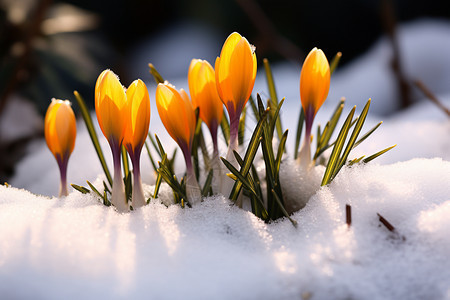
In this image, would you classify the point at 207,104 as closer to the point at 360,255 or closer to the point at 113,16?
the point at 360,255

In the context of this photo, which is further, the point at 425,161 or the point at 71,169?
the point at 71,169

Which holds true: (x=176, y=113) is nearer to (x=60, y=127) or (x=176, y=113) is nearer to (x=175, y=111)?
(x=175, y=111)

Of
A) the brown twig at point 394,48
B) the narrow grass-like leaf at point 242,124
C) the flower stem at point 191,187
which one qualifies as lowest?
the flower stem at point 191,187

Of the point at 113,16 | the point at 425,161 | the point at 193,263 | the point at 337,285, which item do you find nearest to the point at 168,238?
the point at 193,263

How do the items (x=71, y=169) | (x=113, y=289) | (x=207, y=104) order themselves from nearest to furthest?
1. (x=113, y=289)
2. (x=207, y=104)
3. (x=71, y=169)

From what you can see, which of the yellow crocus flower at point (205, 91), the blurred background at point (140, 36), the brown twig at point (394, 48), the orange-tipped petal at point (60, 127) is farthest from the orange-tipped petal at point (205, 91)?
the brown twig at point (394, 48)

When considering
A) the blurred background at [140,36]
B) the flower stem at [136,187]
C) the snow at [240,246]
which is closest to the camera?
the snow at [240,246]

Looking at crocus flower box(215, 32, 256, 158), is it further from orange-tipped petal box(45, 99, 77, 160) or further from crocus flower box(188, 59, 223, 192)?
orange-tipped petal box(45, 99, 77, 160)

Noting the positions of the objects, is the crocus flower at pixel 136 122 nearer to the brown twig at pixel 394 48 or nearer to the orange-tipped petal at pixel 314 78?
the orange-tipped petal at pixel 314 78

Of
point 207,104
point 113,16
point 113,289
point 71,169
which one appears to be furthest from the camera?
point 113,16
